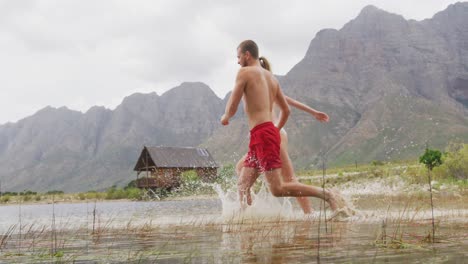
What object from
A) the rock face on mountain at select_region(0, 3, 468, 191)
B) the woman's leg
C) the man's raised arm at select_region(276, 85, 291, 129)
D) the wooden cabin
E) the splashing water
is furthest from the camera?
the rock face on mountain at select_region(0, 3, 468, 191)

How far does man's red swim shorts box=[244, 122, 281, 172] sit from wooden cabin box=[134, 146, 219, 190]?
38.4 meters

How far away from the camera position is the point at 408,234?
4250 mm

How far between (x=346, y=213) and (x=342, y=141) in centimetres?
12150

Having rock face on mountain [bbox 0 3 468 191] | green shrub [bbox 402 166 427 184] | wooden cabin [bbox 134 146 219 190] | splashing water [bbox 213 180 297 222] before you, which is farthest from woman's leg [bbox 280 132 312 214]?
rock face on mountain [bbox 0 3 468 191]

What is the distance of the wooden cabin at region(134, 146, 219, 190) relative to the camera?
154 feet

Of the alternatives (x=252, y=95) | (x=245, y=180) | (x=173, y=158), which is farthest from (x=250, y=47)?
(x=173, y=158)

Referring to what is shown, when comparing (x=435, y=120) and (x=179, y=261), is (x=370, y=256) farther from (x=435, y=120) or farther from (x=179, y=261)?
(x=435, y=120)

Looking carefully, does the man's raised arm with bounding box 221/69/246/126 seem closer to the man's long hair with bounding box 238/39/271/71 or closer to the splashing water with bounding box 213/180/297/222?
the man's long hair with bounding box 238/39/271/71

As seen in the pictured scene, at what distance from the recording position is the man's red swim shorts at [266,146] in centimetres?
631

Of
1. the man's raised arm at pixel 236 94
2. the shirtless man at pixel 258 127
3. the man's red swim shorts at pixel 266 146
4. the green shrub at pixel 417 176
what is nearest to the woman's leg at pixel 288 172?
the shirtless man at pixel 258 127

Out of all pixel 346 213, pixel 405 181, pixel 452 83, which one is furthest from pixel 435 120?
pixel 346 213

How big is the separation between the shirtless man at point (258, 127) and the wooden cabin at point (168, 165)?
125ft

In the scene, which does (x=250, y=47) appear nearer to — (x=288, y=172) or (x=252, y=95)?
(x=252, y=95)

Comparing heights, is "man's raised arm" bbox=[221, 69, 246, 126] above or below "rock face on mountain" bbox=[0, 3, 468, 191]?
below
